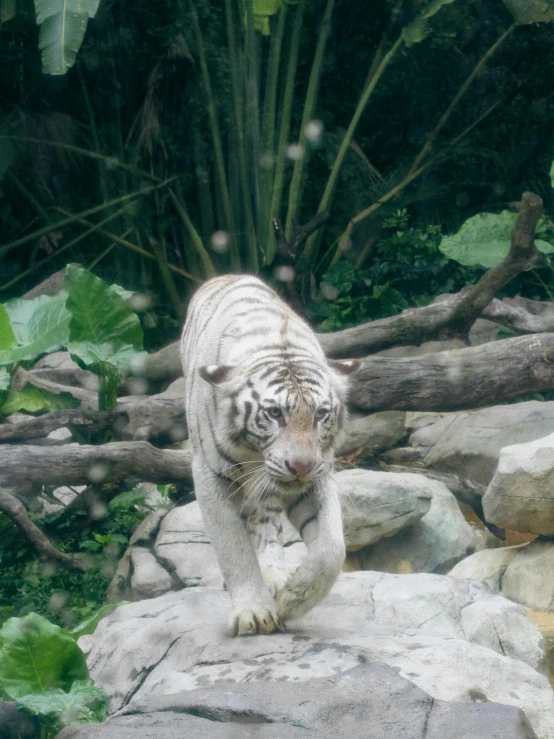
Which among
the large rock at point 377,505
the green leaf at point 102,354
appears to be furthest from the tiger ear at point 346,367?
the green leaf at point 102,354

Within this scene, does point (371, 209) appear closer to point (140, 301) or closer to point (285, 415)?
point (140, 301)

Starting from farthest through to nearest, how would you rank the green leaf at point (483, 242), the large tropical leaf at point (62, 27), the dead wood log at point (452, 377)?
the green leaf at point (483, 242), the large tropical leaf at point (62, 27), the dead wood log at point (452, 377)

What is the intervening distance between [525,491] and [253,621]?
2.50 m

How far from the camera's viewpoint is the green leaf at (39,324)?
6.51 m

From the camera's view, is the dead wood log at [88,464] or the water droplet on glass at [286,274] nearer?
the dead wood log at [88,464]

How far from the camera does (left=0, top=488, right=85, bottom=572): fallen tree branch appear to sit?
567 centimetres

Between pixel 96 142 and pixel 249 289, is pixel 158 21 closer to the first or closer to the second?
pixel 96 142

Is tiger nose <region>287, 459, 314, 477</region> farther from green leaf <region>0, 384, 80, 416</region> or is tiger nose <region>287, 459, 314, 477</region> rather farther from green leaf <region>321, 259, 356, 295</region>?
green leaf <region>321, 259, 356, 295</region>

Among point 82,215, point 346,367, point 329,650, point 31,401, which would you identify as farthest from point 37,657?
point 82,215

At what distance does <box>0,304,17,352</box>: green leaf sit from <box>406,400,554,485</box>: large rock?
3.54m

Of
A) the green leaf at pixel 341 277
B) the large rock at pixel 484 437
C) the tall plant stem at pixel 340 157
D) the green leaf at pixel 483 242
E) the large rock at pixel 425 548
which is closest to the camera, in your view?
the large rock at pixel 425 548

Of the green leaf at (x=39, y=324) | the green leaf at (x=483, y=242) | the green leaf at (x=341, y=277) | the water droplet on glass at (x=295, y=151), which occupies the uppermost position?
the green leaf at (x=39, y=324)

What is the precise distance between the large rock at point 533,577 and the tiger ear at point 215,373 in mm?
2740

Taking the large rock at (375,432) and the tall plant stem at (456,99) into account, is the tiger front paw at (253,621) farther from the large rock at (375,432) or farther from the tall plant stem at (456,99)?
the tall plant stem at (456,99)
